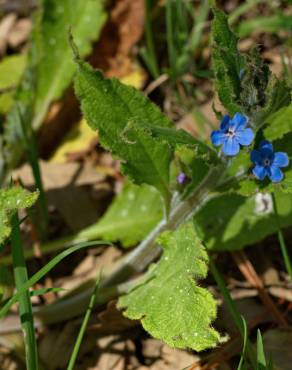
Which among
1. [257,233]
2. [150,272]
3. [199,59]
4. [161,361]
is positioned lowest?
[161,361]

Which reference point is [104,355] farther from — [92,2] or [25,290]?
[92,2]

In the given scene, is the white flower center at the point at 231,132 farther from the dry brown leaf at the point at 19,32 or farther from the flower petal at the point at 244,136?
the dry brown leaf at the point at 19,32

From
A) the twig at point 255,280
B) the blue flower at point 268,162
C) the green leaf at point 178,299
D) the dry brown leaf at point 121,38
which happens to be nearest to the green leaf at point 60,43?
the dry brown leaf at point 121,38

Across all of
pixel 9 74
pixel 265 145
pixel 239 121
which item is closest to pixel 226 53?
pixel 239 121

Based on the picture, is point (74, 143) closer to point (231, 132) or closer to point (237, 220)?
point (237, 220)

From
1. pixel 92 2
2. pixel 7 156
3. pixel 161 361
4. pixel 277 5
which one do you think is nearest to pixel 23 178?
pixel 7 156

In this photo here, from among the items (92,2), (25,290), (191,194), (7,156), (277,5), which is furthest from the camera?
(277,5)

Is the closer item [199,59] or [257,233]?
[257,233]
